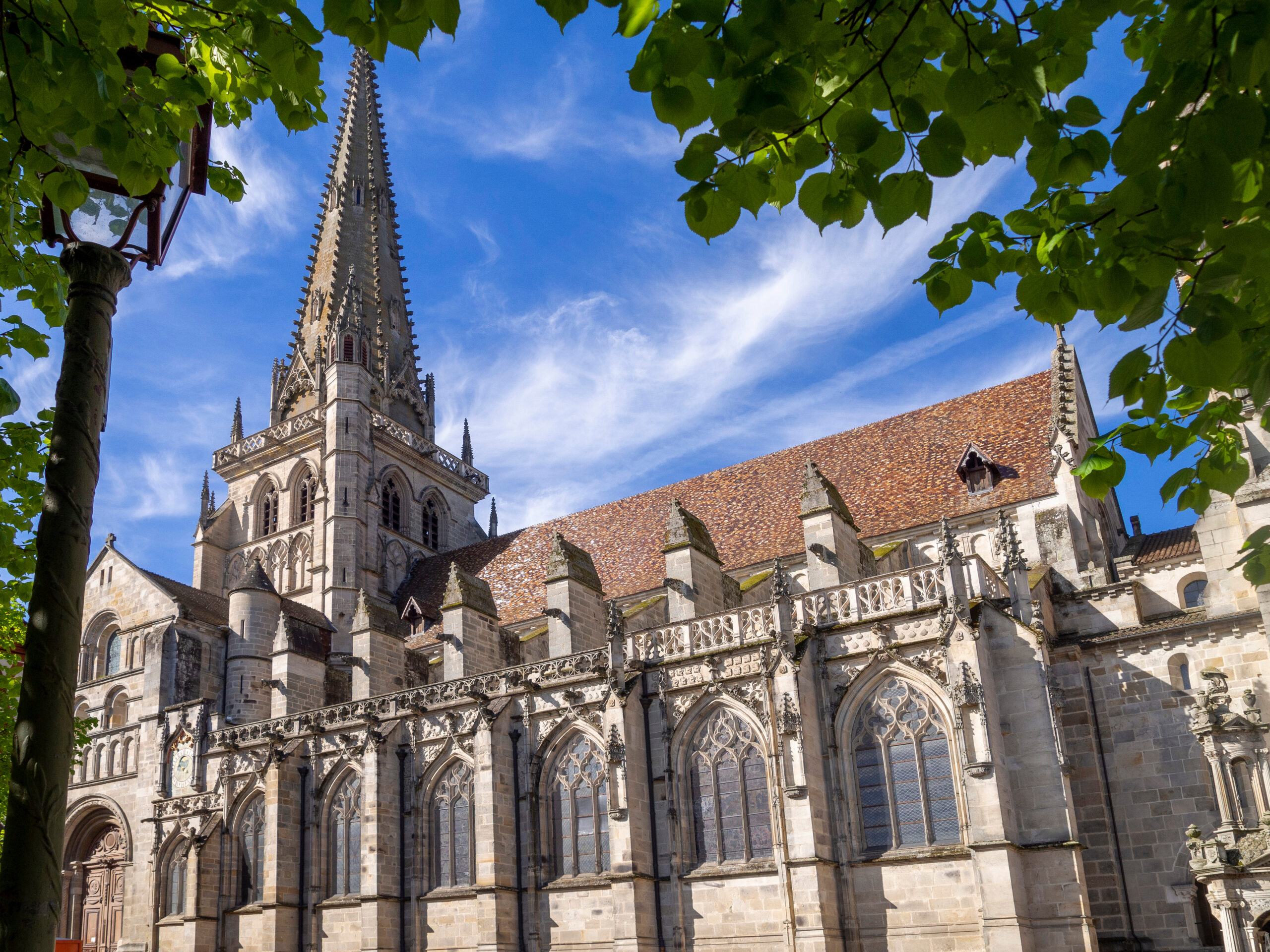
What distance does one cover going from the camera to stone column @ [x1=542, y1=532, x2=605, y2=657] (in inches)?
976

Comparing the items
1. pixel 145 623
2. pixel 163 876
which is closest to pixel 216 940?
pixel 163 876

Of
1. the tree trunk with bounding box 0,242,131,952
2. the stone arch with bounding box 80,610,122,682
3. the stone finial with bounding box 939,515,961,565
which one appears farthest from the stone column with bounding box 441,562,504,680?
the tree trunk with bounding box 0,242,131,952

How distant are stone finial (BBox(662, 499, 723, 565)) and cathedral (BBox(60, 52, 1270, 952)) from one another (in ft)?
0.32

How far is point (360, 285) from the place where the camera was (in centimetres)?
4322

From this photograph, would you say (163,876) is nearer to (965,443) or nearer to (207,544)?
(207,544)

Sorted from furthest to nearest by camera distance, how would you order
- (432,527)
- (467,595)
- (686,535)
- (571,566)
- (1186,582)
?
(432,527)
(467,595)
(571,566)
(686,535)
(1186,582)

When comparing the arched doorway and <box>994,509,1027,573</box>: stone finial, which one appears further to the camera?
the arched doorway

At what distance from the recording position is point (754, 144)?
151 inches

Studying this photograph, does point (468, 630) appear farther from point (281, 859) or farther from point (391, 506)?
point (391, 506)

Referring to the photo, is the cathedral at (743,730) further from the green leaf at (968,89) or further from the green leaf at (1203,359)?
the green leaf at (968,89)

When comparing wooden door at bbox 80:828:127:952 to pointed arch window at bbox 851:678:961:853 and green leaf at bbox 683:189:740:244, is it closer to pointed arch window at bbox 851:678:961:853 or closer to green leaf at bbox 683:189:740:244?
pointed arch window at bbox 851:678:961:853

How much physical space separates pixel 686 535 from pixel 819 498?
10.3 feet

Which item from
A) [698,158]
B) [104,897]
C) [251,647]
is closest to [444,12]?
[698,158]

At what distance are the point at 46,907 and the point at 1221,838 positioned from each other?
16.3 metres
